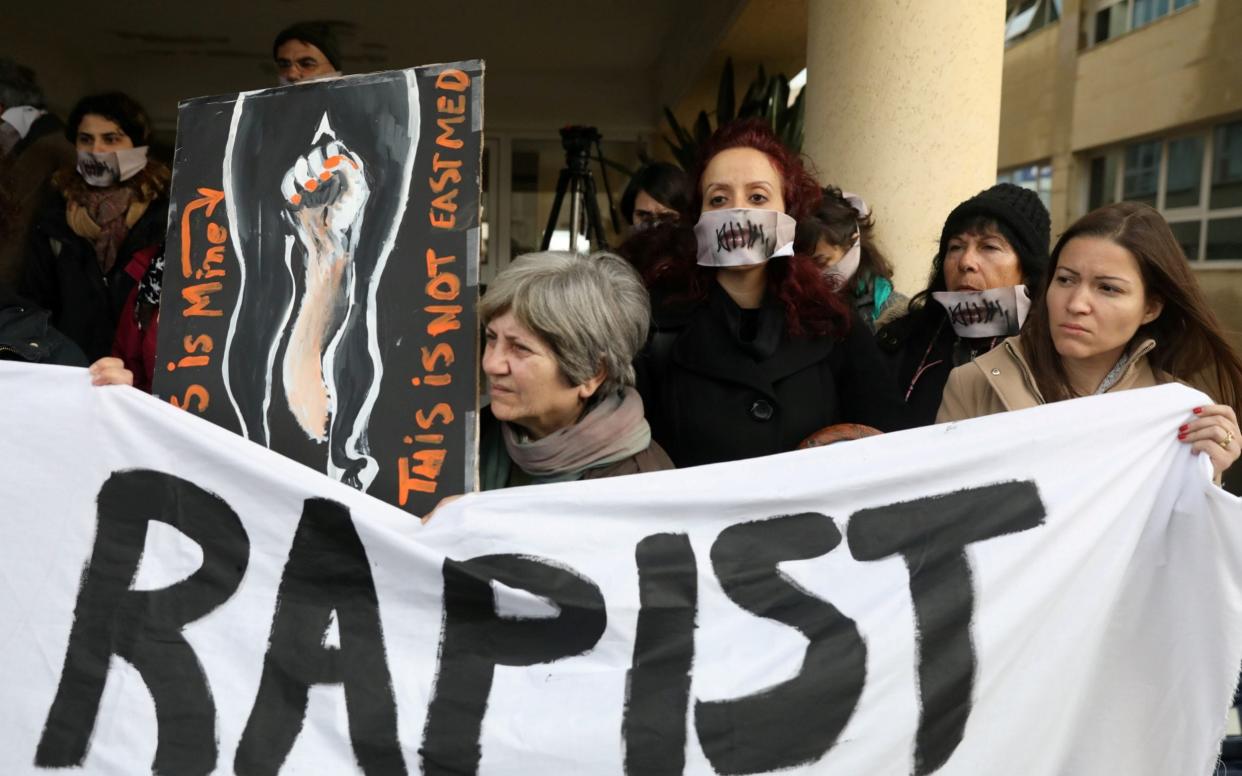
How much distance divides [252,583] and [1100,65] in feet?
23.8

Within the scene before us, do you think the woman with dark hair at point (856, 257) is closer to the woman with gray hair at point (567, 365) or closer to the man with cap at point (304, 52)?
the woman with gray hair at point (567, 365)

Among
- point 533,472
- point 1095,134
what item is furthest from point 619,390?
point 1095,134

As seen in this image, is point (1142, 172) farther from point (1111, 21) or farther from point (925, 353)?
point (925, 353)

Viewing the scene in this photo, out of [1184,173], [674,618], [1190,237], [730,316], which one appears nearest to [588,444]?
[674,618]

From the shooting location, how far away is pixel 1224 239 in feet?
22.0

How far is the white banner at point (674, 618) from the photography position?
2.16 meters

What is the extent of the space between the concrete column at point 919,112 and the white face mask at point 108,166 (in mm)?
2354

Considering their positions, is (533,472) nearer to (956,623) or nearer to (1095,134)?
(956,623)

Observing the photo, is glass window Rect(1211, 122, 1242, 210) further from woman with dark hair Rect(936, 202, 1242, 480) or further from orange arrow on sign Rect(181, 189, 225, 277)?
orange arrow on sign Rect(181, 189, 225, 277)

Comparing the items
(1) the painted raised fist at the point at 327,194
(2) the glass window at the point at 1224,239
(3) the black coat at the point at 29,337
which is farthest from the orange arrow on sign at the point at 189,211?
(2) the glass window at the point at 1224,239

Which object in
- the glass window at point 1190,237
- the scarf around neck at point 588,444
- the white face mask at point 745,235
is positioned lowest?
the scarf around neck at point 588,444

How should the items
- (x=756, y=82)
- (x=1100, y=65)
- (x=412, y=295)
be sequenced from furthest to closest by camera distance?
(x=1100, y=65) < (x=756, y=82) < (x=412, y=295)

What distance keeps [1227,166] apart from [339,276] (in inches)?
230

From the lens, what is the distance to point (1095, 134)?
8102 mm
